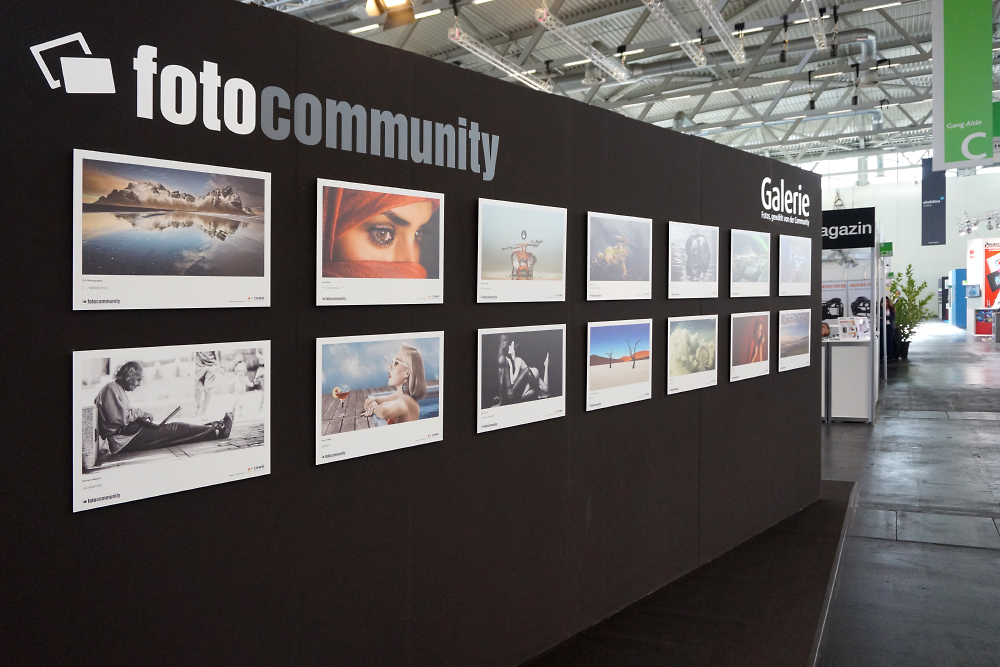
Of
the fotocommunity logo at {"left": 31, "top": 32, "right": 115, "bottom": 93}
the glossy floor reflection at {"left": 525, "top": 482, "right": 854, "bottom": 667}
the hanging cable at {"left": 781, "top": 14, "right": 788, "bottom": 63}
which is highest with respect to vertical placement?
the hanging cable at {"left": 781, "top": 14, "right": 788, "bottom": 63}

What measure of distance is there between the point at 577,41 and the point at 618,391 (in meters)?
6.66

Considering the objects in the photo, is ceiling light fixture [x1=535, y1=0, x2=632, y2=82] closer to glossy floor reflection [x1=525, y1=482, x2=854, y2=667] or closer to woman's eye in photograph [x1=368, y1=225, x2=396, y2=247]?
Result: glossy floor reflection [x1=525, y1=482, x2=854, y2=667]

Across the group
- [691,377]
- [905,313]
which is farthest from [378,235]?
[905,313]

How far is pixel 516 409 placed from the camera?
9.46 ft

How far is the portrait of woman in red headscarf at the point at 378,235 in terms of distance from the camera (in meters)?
2.21

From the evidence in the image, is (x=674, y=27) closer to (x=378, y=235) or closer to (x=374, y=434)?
(x=378, y=235)

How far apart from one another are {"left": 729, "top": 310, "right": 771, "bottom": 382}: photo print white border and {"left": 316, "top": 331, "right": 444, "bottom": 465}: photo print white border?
230cm

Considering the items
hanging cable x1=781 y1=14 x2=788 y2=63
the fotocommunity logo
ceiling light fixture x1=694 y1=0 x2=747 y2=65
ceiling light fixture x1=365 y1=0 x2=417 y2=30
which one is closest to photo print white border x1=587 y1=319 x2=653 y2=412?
the fotocommunity logo

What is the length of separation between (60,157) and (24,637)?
1099mm

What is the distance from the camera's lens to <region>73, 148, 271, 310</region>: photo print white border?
170 centimetres

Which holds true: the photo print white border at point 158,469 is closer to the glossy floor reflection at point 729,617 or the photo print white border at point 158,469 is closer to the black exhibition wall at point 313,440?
the black exhibition wall at point 313,440

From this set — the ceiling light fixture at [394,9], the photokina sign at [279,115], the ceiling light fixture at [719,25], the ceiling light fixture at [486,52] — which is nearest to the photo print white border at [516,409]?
the photokina sign at [279,115]

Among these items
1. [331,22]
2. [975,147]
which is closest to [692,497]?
[975,147]

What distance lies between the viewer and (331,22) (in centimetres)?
964
